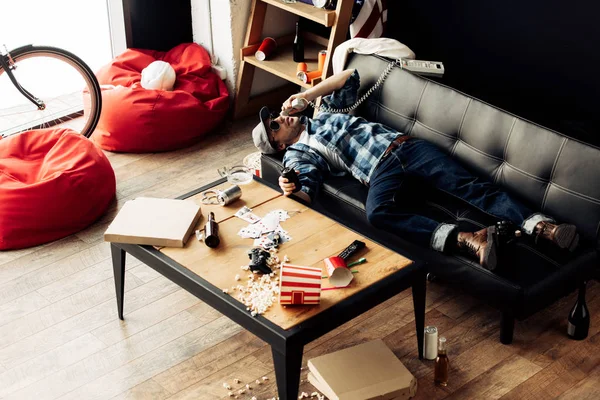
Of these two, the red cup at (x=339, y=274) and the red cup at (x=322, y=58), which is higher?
the red cup at (x=322, y=58)

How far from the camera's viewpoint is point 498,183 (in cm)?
335

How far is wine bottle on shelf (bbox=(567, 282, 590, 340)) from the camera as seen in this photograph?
3043 mm

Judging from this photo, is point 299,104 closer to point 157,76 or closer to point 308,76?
point 308,76

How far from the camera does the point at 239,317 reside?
2650 millimetres

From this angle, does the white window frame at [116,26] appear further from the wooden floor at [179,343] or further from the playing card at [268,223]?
the playing card at [268,223]

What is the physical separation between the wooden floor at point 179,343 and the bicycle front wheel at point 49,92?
3.56 feet

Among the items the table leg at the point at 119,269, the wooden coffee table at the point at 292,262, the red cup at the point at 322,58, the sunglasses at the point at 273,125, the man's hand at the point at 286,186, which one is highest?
the red cup at the point at 322,58

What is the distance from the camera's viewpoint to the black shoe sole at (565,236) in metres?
2.97

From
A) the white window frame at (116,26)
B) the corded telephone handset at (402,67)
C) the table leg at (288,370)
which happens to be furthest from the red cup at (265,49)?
the table leg at (288,370)

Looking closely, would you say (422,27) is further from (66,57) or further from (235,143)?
(66,57)

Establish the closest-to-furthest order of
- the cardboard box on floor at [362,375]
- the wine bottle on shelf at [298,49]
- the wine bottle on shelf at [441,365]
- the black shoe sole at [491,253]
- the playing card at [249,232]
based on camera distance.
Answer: the cardboard box on floor at [362,375]
the wine bottle on shelf at [441,365]
the black shoe sole at [491,253]
the playing card at [249,232]
the wine bottle on shelf at [298,49]

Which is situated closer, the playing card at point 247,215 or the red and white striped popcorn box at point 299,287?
the red and white striped popcorn box at point 299,287

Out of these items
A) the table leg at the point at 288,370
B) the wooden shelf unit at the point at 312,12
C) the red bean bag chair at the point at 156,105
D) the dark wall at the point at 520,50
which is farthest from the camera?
the red bean bag chair at the point at 156,105

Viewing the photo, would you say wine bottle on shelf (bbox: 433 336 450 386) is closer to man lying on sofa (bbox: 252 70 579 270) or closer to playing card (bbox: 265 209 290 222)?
man lying on sofa (bbox: 252 70 579 270)
